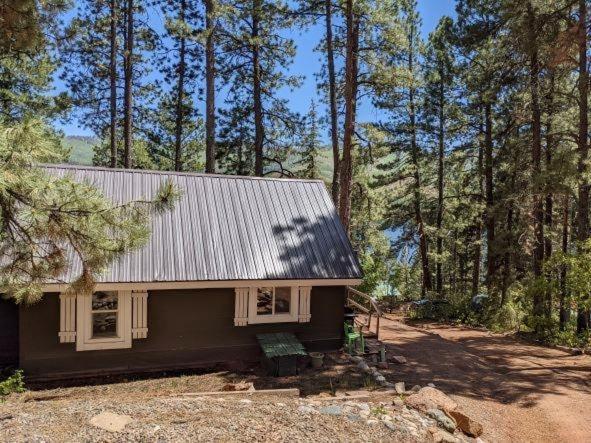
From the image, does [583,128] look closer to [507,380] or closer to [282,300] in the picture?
[507,380]

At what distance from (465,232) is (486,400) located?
20.2 metres

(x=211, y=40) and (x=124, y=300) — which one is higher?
(x=211, y=40)

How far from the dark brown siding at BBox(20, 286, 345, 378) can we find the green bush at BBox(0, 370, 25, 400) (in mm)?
415

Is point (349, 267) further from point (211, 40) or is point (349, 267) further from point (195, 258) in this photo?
point (211, 40)

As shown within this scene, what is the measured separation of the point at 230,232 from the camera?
1116 cm

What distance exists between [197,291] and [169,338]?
1.23 meters

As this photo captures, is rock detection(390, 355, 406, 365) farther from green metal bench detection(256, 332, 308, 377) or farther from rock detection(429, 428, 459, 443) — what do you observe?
rock detection(429, 428, 459, 443)

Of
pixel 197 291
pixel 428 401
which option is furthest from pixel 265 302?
pixel 428 401

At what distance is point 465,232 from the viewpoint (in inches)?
1077

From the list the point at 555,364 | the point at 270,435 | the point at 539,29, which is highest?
the point at 539,29

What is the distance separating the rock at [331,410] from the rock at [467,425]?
1.90m

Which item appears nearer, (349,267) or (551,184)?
(349,267)

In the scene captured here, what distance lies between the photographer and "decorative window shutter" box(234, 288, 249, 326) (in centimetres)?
1044

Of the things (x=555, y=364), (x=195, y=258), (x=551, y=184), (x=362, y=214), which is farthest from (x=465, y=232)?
(x=195, y=258)
